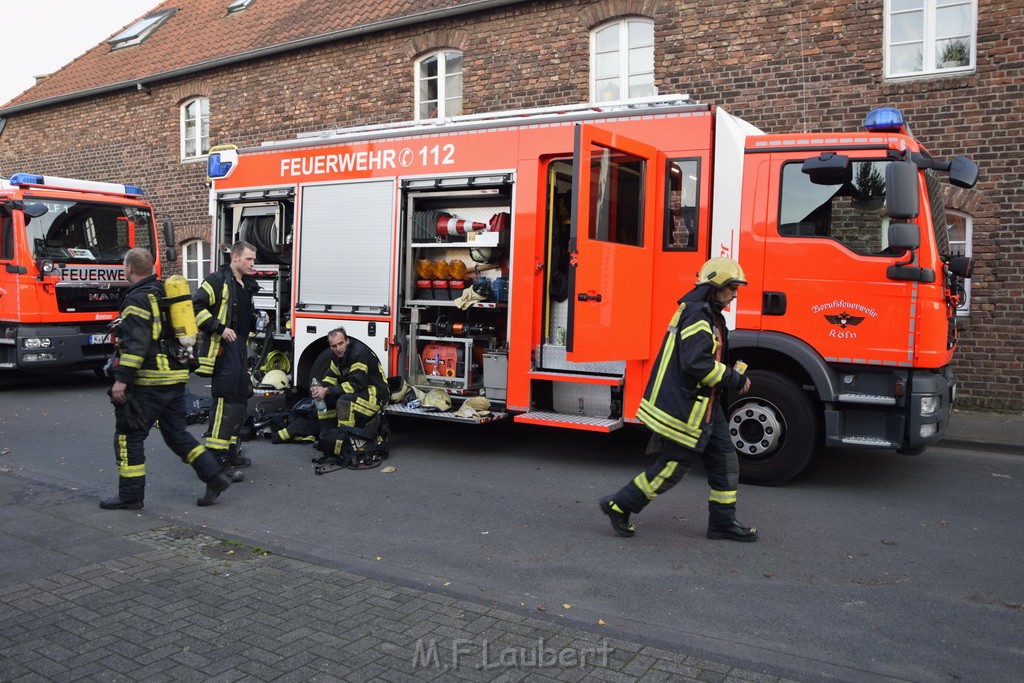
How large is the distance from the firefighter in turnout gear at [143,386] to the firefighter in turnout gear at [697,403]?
3.03m

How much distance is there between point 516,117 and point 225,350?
10.6 feet

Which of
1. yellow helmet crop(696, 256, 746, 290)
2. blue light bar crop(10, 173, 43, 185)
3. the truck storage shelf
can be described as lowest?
the truck storage shelf

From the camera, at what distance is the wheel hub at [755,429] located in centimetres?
648

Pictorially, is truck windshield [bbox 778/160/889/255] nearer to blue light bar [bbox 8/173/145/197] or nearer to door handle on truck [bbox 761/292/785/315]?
door handle on truck [bbox 761/292/785/315]

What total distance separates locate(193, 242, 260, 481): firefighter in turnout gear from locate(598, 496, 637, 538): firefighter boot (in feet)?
10.2

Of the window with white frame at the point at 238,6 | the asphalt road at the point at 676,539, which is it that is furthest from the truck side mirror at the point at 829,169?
the window with white frame at the point at 238,6

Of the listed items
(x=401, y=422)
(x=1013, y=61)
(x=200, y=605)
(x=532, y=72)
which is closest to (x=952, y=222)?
(x=1013, y=61)

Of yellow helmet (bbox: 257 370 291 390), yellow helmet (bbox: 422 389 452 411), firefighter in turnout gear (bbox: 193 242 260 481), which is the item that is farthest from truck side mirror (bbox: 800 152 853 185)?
yellow helmet (bbox: 257 370 291 390)

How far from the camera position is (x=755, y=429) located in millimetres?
6562

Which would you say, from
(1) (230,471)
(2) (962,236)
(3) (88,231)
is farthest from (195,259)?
(2) (962,236)

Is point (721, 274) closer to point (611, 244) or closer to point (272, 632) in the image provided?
point (611, 244)

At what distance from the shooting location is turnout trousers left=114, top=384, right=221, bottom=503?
5.79 metres

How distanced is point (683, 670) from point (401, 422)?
6421 millimetres

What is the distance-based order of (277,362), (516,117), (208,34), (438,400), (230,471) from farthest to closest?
(208,34) < (277,362) < (438,400) < (516,117) < (230,471)
